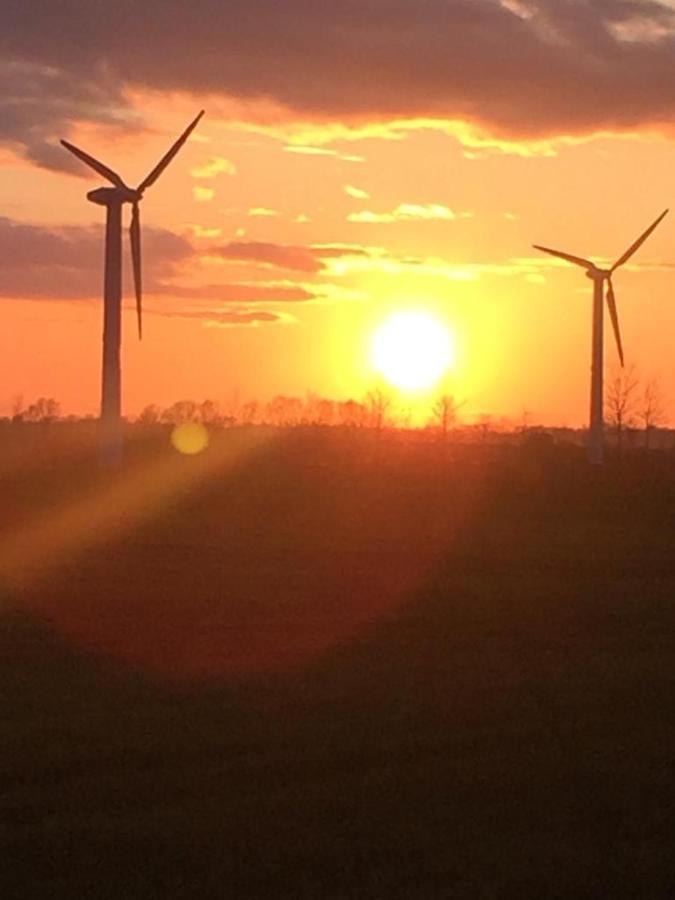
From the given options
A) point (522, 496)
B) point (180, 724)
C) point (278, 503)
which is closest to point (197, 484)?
point (278, 503)

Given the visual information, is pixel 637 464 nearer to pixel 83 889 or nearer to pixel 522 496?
pixel 522 496

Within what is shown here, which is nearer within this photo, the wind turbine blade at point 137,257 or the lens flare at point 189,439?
the wind turbine blade at point 137,257

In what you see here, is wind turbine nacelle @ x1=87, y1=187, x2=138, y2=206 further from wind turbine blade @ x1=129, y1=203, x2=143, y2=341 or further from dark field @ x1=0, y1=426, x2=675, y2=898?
dark field @ x1=0, y1=426, x2=675, y2=898

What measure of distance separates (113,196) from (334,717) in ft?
177

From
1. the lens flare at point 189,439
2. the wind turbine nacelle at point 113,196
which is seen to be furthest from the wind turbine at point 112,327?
the lens flare at point 189,439

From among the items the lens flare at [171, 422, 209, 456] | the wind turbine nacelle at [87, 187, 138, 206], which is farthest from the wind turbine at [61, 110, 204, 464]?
the lens flare at [171, 422, 209, 456]

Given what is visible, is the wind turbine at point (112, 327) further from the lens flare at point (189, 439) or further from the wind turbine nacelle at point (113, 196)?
the lens flare at point (189, 439)

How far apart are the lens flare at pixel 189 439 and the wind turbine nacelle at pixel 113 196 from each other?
789 inches

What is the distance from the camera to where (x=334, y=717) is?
17.2m

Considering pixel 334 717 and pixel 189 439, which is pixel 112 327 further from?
pixel 334 717

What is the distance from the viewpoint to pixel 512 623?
2578 centimetres

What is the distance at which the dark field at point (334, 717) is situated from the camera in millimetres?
11914

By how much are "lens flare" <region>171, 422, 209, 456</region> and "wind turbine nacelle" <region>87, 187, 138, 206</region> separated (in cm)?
Result: 2005

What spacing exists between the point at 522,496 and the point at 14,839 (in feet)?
177
